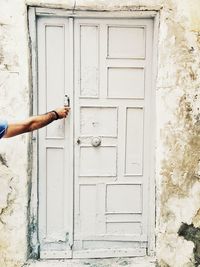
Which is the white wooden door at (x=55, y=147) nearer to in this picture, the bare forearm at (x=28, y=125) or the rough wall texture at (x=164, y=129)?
the rough wall texture at (x=164, y=129)

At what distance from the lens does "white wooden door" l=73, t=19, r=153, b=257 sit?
14.8ft

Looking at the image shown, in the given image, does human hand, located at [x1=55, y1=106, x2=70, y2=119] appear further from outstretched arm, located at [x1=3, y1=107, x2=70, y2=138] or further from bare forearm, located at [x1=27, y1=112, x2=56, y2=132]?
bare forearm, located at [x1=27, y1=112, x2=56, y2=132]

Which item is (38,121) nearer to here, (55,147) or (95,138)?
(55,147)

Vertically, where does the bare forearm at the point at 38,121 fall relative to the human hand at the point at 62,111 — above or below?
below

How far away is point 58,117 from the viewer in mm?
4297

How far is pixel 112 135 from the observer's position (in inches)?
181

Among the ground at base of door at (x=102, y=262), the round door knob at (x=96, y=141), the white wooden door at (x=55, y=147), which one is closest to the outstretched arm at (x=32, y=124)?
the white wooden door at (x=55, y=147)

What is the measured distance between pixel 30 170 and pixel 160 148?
123cm

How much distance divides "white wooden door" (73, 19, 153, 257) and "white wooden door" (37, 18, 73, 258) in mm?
81

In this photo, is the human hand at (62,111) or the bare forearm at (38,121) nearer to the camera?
the bare forearm at (38,121)

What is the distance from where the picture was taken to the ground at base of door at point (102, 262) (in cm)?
457

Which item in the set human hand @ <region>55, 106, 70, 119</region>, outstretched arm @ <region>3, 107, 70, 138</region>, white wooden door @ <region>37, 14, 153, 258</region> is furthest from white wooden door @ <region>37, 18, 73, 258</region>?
outstretched arm @ <region>3, 107, 70, 138</region>

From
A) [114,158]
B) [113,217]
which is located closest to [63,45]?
[114,158]

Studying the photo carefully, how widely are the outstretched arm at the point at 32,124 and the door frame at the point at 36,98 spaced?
0.29 m
